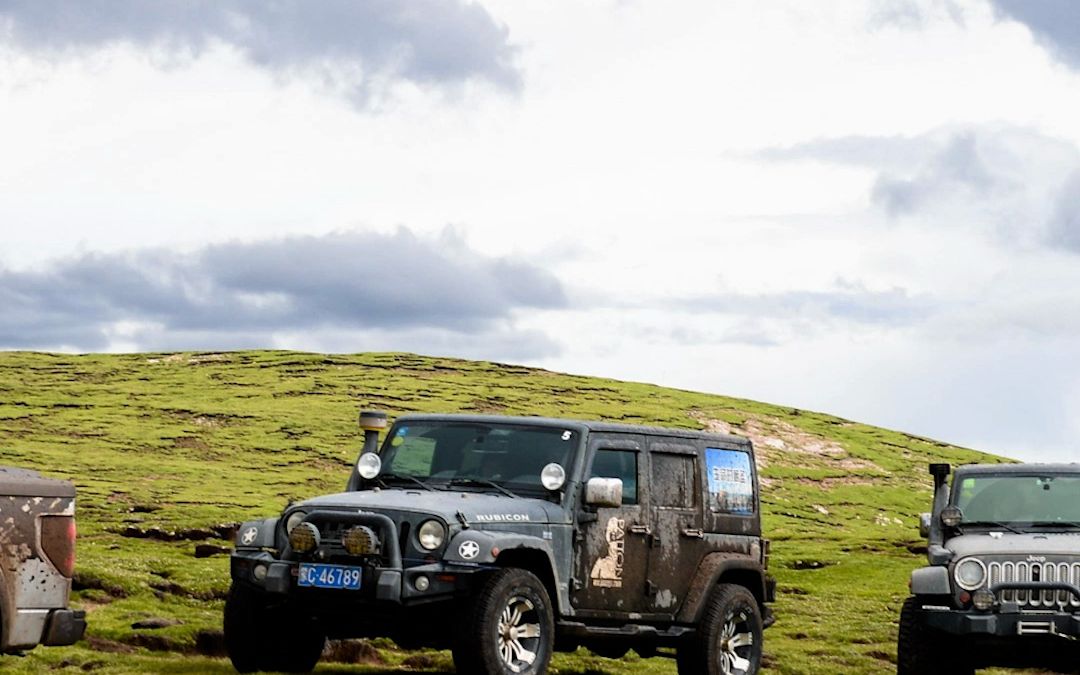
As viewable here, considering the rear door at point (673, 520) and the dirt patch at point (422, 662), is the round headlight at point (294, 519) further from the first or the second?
the dirt patch at point (422, 662)

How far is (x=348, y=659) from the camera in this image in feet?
77.2

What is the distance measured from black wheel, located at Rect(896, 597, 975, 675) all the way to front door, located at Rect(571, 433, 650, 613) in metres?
3.16

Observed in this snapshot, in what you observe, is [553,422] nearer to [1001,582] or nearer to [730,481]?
[730,481]

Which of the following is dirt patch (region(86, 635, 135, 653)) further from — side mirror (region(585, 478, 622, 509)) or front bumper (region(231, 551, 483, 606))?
side mirror (region(585, 478, 622, 509))

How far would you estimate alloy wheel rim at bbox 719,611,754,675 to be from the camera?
1895 centimetres

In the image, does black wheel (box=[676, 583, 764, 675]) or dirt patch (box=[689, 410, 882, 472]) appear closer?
black wheel (box=[676, 583, 764, 675])

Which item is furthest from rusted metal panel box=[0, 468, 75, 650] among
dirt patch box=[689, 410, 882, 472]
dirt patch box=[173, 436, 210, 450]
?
dirt patch box=[689, 410, 882, 472]

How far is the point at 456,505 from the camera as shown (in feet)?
53.0

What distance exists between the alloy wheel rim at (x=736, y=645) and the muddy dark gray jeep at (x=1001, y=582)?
5.83 ft

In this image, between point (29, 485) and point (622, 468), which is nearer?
point (29, 485)

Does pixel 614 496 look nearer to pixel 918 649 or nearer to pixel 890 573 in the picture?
pixel 918 649

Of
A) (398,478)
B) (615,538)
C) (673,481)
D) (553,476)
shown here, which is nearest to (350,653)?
(398,478)

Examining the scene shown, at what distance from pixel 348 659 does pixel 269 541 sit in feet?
24.1

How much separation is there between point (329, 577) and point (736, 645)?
5.73m
